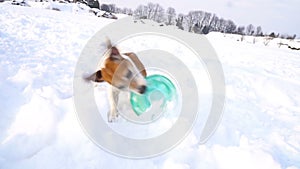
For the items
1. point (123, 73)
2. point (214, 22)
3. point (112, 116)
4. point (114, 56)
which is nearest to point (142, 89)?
point (123, 73)

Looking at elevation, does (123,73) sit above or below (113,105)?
above

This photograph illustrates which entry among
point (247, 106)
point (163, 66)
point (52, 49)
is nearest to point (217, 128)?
point (247, 106)

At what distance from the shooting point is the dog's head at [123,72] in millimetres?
2117

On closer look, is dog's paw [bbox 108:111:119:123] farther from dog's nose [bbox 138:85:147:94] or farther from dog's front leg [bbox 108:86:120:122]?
dog's nose [bbox 138:85:147:94]

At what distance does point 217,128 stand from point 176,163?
86 centimetres

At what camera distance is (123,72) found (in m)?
2.12

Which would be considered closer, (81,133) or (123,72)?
(123,72)

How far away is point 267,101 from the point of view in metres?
4.13

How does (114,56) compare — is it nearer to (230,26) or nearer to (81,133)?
(81,133)

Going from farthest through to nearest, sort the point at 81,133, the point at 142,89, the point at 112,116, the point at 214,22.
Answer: the point at 214,22, the point at 112,116, the point at 81,133, the point at 142,89

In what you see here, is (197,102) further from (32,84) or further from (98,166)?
(32,84)

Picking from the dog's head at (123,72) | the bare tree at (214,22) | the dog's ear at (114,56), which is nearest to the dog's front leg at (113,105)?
the dog's head at (123,72)

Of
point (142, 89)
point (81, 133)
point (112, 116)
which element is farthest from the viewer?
point (112, 116)

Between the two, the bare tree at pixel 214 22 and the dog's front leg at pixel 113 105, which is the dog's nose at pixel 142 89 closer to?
the dog's front leg at pixel 113 105
